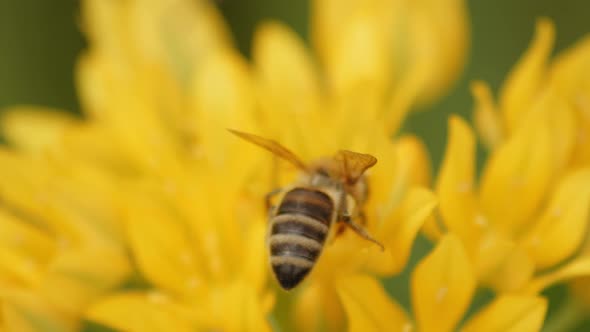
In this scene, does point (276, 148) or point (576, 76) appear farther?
point (576, 76)

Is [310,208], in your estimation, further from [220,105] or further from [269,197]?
[220,105]

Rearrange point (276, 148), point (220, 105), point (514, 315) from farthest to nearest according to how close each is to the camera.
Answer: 1. point (220, 105)
2. point (276, 148)
3. point (514, 315)

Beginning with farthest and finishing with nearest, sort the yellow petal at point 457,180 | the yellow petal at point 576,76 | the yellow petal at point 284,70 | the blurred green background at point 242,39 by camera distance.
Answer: the blurred green background at point 242,39 → the yellow petal at point 284,70 → the yellow petal at point 576,76 → the yellow petal at point 457,180

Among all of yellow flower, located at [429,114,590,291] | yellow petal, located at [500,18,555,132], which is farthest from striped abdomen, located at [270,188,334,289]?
yellow petal, located at [500,18,555,132]

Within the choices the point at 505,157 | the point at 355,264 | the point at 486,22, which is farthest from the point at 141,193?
the point at 486,22

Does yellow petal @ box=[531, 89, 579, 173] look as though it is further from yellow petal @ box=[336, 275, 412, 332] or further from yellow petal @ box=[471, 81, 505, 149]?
yellow petal @ box=[336, 275, 412, 332]

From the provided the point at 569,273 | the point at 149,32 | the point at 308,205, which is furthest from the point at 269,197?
the point at 149,32

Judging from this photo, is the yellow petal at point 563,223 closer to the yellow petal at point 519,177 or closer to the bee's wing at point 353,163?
the yellow petal at point 519,177

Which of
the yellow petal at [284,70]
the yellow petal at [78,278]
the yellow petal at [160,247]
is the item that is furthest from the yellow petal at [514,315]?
the yellow petal at [284,70]
